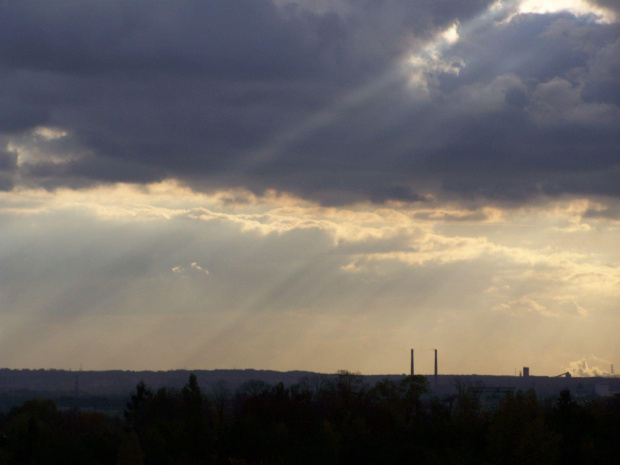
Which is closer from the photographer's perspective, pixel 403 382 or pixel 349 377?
pixel 403 382

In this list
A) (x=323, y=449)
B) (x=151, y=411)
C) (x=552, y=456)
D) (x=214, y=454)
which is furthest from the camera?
(x=151, y=411)

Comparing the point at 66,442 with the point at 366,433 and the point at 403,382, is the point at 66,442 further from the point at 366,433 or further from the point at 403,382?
the point at 403,382

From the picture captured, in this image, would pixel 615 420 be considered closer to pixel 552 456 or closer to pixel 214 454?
pixel 552 456

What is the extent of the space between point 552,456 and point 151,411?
2518 inches

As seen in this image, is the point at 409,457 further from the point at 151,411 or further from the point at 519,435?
the point at 151,411

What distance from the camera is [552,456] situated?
7619 cm

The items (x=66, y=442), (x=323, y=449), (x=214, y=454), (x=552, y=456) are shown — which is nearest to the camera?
(x=552, y=456)

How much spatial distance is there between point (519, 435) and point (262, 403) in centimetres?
5467

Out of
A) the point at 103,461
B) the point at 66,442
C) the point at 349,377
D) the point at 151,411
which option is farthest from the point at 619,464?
the point at 349,377

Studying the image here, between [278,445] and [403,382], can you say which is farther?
[403,382]

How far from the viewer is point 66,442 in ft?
309

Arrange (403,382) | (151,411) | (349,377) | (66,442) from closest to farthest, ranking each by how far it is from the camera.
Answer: (66,442) → (151,411) → (403,382) → (349,377)

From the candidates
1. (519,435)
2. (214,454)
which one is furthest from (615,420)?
(214,454)

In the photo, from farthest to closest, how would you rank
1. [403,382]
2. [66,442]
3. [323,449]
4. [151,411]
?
[403,382] → [151,411] → [66,442] → [323,449]
